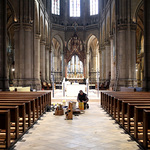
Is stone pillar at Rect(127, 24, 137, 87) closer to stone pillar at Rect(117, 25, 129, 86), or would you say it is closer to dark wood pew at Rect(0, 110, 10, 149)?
stone pillar at Rect(117, 25, 129, 86)

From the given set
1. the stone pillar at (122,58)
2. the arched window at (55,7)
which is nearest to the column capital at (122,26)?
the stone pillar at (122,58)

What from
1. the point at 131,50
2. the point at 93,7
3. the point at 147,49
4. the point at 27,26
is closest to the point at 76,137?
the point at 147,49

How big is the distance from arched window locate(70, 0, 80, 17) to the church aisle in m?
34.6

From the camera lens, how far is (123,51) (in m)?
20.1

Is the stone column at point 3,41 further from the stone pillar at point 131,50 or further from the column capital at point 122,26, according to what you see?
the stone pillar at point 131,50

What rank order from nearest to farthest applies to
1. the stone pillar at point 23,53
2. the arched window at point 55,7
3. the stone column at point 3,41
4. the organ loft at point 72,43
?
the stone column at point 3,41
the organ loft at point 72,43
the stone pillar at point 23,53
the arched window at point 55,7

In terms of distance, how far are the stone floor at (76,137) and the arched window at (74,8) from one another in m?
34.6

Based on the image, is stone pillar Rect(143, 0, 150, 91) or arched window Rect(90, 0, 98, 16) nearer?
stone pillar Rect(143, 0, 150, 91)

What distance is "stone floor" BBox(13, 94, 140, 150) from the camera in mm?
4570

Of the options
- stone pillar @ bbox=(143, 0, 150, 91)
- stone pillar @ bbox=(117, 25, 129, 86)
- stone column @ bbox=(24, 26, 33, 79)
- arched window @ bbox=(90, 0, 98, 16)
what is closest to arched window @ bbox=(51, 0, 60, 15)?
arched window @ bbox=(90, 0, 98, 16)

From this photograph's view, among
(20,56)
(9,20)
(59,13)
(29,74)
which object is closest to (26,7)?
(20,56)

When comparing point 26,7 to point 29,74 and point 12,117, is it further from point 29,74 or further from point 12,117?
point 12,117

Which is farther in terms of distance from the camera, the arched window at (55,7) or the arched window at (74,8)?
the arched window at (74,8)

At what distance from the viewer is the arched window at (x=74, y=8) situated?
39278 millimetres
